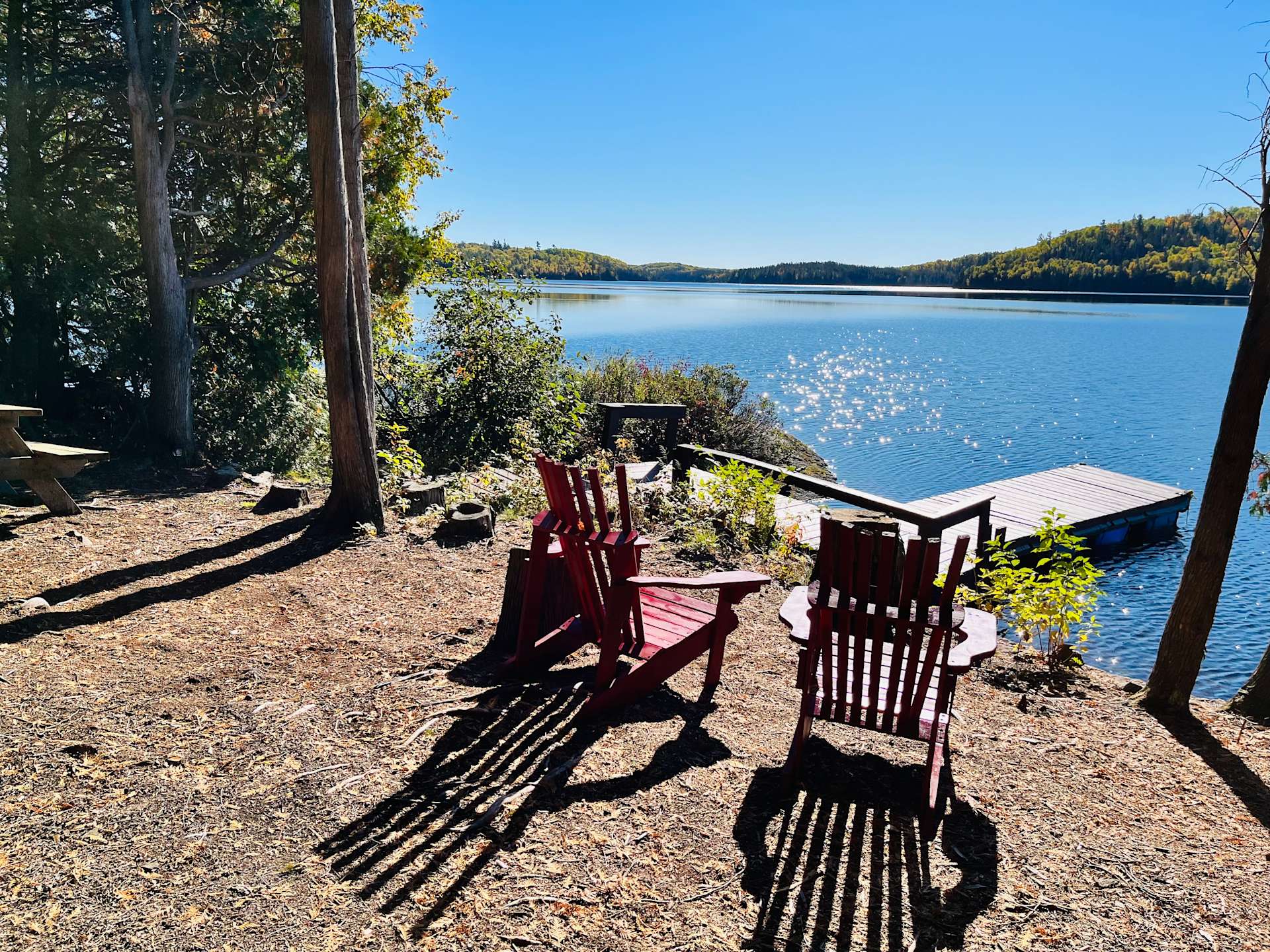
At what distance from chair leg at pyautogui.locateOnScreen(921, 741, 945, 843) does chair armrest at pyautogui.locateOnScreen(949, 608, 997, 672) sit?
0.34m

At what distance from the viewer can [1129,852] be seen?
2846 mm

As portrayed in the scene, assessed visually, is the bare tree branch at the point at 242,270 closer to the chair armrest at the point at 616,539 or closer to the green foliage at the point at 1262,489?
the chair armrest at the point at 616,539

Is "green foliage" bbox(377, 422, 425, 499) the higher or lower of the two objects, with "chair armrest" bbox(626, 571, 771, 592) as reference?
lower

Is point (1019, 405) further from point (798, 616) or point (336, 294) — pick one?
point (798, 616)

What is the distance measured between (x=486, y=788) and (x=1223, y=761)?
3.67 meters

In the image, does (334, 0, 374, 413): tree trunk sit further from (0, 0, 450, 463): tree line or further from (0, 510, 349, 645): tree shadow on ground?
(0, 510, 349, 645): tree shadow on ground

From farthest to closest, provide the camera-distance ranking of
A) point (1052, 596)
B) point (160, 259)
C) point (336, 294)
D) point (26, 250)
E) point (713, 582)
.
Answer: point (160, 259) → point (26, 250) → point (336, 294) → point (1052, 596) → point (713, 582)

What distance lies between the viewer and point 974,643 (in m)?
3.39

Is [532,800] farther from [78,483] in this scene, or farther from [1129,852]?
[78,483]

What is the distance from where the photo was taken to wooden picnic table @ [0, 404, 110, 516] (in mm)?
5684

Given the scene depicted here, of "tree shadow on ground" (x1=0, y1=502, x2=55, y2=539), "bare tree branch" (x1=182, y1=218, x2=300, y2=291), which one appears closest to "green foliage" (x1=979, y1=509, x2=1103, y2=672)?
"tree shadow on ground" (x1=0, y1=502, x2=55, y2=539)

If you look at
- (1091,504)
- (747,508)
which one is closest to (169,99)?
(747,508)

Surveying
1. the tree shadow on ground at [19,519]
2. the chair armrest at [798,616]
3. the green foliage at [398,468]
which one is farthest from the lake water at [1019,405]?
the tree shadow on ground at [19,519]

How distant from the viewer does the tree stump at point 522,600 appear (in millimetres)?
4137
